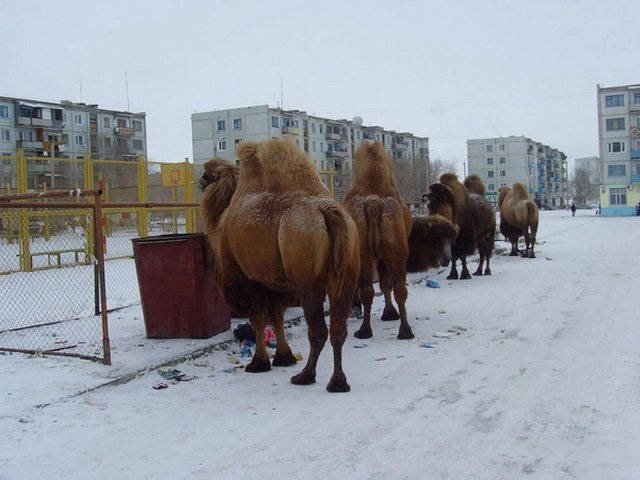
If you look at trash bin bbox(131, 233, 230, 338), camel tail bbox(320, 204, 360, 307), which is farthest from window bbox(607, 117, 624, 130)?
camel tail bbox(320, 204, 360, 307)

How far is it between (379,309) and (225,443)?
252 inches

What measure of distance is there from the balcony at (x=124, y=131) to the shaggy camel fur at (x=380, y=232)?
8678 centimetres

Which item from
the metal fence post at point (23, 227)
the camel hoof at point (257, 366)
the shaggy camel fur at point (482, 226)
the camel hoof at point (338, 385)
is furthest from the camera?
the metal fence post at point (23, 227)

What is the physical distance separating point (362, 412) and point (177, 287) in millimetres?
3621

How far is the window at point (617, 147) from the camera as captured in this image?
265 ft

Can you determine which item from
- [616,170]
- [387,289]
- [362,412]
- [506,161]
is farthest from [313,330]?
[506,161]

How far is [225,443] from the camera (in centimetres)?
487

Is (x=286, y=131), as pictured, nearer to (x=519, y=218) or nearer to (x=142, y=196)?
(x=142, y=196)

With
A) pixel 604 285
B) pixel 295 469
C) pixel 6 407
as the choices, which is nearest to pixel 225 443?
pixel 295 469

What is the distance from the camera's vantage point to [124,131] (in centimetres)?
9125

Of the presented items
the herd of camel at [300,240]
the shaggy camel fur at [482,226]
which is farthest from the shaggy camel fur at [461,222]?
the herd of camel at [300,240]

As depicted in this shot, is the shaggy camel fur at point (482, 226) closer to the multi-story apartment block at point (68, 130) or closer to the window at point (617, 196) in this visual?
the multi-story apartment block at point (68, 130)

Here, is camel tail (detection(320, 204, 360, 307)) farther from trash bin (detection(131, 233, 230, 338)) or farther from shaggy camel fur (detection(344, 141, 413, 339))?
trash bin (detection(131, 233, 230, 338))

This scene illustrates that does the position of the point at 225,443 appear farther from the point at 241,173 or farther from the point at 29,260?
the point at 29,260
